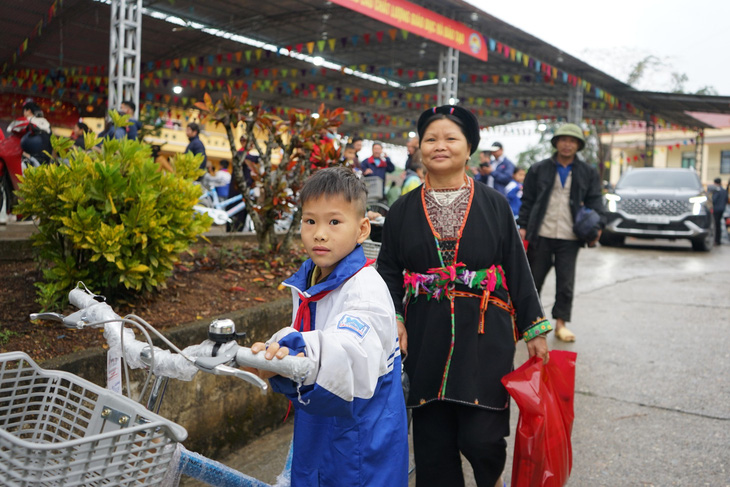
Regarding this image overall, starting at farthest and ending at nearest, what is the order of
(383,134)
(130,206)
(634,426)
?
1. (383,134)
2. (634,426)
3. (130,206)

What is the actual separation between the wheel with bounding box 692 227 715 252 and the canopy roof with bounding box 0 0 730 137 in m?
5.70

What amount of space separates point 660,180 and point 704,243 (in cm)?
163

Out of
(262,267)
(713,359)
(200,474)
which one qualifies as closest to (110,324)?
(200,474)

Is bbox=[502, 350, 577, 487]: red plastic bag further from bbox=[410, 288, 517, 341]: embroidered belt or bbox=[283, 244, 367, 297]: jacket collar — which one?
bbox=[283, 244, 367, 297]: jacket collar

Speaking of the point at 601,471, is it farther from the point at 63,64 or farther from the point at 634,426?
the point at 63,64

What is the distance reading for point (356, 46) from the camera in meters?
15.5

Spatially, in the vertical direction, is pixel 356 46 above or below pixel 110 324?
above

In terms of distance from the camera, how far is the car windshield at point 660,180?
504 inches

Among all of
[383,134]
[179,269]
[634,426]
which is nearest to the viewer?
[634,426]

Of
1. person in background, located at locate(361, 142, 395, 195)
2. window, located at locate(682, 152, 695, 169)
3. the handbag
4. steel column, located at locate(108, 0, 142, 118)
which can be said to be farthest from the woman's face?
window, located at locate(682, 152, 695, 169)

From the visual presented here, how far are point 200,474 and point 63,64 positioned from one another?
17.6m

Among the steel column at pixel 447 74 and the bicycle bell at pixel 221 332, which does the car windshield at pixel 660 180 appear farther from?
the bicycle bell at pixel 221 332

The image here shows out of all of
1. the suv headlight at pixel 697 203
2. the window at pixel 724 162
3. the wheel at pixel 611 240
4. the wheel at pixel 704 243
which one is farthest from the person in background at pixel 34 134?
the window at pixel 724 162

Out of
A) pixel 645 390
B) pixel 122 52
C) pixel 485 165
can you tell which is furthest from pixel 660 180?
pixel 122 52
